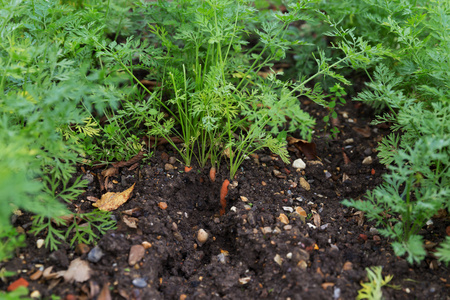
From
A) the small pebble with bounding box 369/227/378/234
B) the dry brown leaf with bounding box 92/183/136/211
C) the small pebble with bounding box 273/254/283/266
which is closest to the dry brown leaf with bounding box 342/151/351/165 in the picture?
the small pebble with bounding box 369/227/378/234

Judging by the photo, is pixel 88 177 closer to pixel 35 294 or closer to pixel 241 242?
pixel 35 294

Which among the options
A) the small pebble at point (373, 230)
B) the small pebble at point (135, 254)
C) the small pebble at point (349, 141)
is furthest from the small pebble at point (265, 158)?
the small pebble at point (135, 254)

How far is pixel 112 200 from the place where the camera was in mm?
2189

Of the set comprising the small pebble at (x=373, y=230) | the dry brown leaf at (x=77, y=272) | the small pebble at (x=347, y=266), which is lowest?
the small pebble at (x=373, y=230)

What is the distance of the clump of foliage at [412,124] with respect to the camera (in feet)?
5.83

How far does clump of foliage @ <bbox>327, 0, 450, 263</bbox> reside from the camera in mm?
1778

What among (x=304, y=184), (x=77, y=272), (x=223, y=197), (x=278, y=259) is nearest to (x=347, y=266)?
(x=278, y=259)

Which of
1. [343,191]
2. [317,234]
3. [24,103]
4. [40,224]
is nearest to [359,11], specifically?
[343,191]

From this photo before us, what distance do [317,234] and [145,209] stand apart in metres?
0.93

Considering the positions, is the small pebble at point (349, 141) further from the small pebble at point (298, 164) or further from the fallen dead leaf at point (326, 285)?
the fallen dead leaf at point (326, 285)

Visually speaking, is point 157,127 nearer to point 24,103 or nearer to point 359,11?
point 24,103

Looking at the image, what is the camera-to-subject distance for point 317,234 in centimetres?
206

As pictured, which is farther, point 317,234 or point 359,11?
point 359,11

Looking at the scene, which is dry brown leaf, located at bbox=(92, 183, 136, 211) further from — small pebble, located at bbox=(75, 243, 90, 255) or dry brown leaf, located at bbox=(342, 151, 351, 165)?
dry brown leaf, located at bbox=(342, 151, 351, 165)
